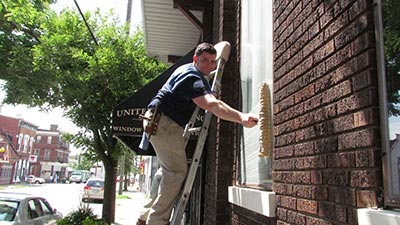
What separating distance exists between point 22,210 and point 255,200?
21.8ft

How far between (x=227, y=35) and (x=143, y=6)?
10.00 feet

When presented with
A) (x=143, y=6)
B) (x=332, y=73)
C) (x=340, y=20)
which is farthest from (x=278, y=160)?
(x=143, y=6)

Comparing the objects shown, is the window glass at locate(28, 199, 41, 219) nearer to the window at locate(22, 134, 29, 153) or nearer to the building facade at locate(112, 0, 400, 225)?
the building facade at locate(112, 0, 400, 225)

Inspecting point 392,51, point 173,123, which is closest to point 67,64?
point 173,123

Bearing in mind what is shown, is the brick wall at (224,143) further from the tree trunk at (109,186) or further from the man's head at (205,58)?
the tree trunk at (109,186)

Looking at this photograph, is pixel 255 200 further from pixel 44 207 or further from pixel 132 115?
pixel 44 207

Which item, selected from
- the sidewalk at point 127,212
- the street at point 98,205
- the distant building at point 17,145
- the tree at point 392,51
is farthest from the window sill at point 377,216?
the distant building at point 17,145

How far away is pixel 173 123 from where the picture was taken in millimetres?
2990

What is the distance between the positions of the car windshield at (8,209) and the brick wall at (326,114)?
6694 millimetres

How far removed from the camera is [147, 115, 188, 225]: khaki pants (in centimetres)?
285

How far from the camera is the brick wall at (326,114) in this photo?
164cm

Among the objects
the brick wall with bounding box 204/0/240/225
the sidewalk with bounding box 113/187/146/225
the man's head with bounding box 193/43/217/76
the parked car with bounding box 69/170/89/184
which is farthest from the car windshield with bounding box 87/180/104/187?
the parked car with bounding box 69/170/89/184

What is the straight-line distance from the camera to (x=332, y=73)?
6.37 ft

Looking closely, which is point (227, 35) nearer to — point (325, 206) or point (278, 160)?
point (278, 160)
